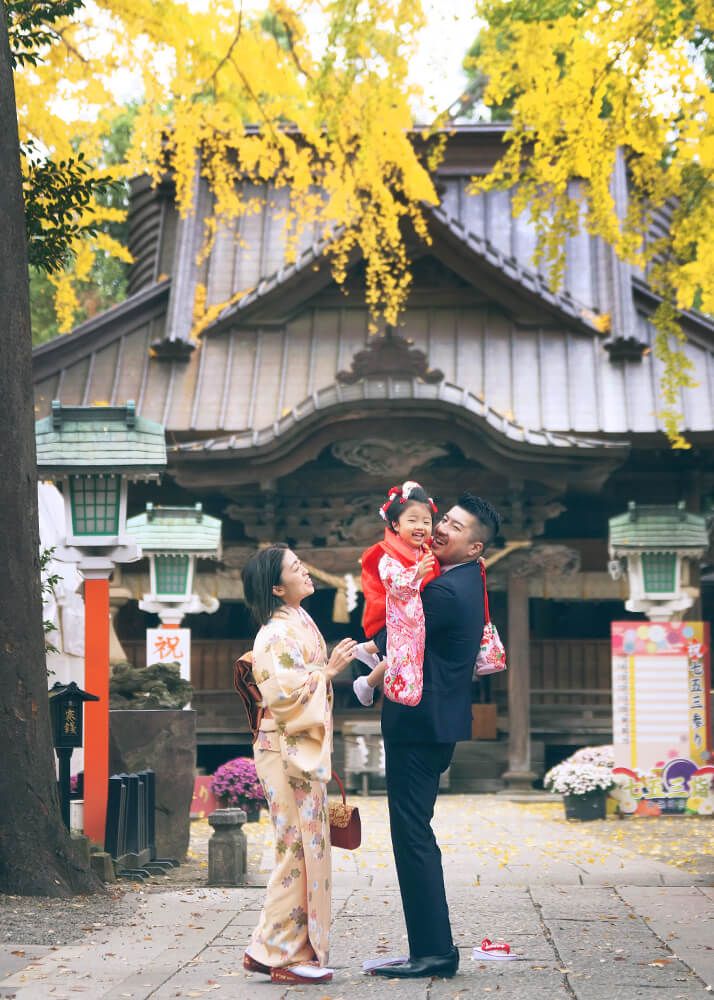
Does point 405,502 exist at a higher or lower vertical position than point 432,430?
lower

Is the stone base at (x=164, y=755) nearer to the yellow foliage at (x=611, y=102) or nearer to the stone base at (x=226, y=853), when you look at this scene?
the stone base at (x=226, y=853)

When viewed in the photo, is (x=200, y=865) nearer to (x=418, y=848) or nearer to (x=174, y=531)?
(x=418, y=848)

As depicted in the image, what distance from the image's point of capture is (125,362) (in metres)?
18.4

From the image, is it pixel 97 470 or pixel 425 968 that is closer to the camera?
pixel 425 968

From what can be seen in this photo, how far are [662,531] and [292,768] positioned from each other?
1014 centimetres

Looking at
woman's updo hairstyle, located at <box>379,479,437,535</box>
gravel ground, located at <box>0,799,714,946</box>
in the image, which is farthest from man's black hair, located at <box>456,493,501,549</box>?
gravel ground, located at <box>0,799,714,946</box>

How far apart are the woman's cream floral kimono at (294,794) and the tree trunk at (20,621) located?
87.6 inches

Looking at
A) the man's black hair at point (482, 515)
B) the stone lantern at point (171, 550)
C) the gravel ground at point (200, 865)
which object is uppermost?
the stone lantern at point (171, 550)

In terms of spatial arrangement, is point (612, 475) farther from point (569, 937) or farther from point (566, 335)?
point (569, 937)

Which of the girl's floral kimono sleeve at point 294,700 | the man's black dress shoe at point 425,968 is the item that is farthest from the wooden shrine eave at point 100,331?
the man's black dress shoe at point 425,968

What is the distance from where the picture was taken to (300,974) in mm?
5066

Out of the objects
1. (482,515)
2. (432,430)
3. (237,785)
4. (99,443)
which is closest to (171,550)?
(237,785)

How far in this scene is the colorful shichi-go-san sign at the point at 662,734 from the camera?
13.4 meters

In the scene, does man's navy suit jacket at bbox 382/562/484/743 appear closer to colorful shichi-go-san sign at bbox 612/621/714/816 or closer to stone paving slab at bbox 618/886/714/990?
stone paving slab at bbox 618/886/714/990
